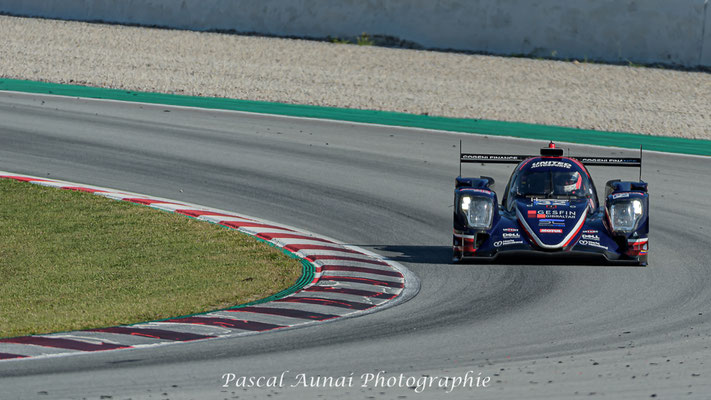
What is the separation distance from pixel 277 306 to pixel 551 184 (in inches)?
178

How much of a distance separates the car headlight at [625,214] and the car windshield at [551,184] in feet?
1.83

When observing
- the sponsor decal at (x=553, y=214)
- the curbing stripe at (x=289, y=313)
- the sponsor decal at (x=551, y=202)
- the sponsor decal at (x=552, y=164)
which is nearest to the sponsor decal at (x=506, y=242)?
the sponsor decal at (x=553, y=214)

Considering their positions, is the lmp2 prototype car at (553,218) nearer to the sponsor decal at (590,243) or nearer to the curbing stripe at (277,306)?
the sponsor decal at (590,243)

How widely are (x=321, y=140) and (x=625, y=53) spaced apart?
907 cm

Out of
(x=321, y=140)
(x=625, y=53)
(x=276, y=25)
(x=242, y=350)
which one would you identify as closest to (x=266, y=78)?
(x=276, y=25)

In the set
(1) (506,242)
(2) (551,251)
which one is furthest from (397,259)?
(2) (551,251)

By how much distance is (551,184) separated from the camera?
14.4 m

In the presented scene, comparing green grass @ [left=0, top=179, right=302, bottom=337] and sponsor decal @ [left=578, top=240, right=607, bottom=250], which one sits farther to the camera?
sponsor decal @ [left=578, top=240, right=607, bottom=250]

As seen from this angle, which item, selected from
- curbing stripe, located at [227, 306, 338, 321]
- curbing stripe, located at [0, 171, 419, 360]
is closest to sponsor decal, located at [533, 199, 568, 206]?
curbing stripe, located at [0, 171, 419, 360]

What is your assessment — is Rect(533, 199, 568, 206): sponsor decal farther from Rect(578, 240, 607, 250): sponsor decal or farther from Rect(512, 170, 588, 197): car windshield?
Rect(578, 240, 607, 250): sponsor decal

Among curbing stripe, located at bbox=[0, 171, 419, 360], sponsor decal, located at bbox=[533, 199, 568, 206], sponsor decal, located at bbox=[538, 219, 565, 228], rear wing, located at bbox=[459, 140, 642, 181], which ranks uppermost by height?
rear wing, located at bbox=[459, 140, 642, 181]

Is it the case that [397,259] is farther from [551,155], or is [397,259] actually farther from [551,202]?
[551,155]

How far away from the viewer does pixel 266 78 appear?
2723 cm

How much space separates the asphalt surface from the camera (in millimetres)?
8781
